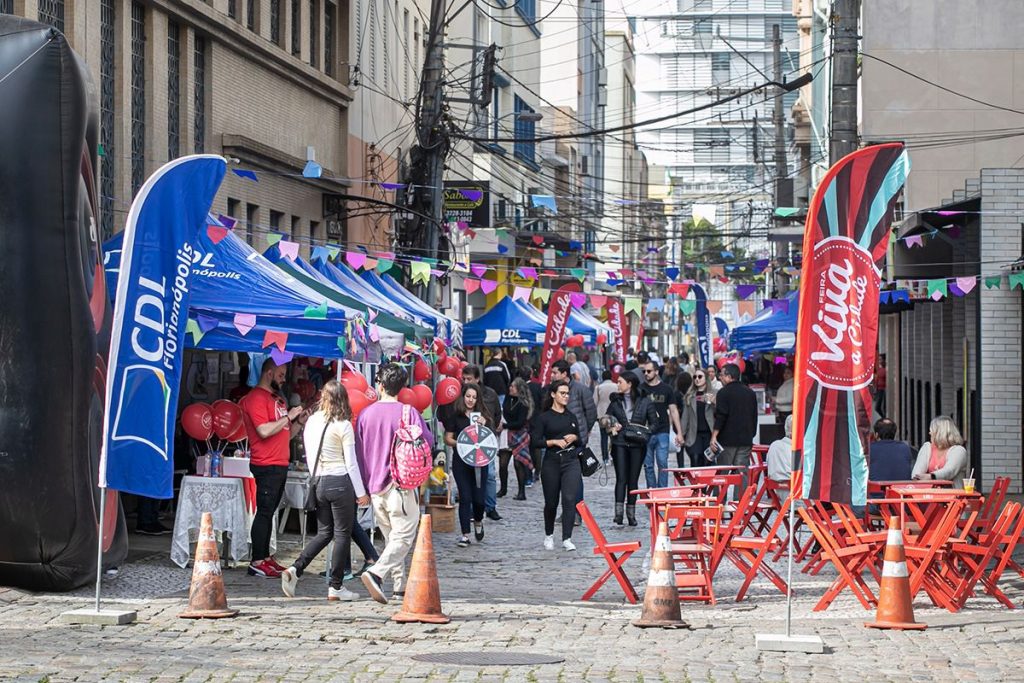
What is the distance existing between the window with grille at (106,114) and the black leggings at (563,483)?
18.5 feet

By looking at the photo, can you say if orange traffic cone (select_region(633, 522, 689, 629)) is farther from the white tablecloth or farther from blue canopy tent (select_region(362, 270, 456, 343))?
blue canopy tent (select_region(362, 270, 456, 343))

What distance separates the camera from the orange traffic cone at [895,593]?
1108 centimetres

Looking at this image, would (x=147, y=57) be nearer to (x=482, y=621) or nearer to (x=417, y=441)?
(x=417, y=441)

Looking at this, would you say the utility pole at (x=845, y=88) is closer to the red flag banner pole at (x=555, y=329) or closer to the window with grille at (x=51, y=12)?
the red flag banner pole at (x=555, y=329)

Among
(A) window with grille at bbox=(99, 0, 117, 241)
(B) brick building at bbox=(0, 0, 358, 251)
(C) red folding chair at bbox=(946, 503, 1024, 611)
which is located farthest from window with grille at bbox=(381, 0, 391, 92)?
(C) red folding chair at bbox=(946, 503, 1024, 611)

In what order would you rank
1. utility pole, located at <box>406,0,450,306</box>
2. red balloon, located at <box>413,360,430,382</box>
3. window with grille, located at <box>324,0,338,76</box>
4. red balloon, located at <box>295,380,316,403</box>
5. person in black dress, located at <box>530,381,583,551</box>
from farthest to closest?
1. window with grille, located at <box>324,0,338,76</box>
2. utility pole, located at <box>406,0,450,306</box>
3. red balloon, located at <box>413,360,430,382</box>
4. red balloon, located at <box>295,380,316,403</box>
5. person in black dress, located at <box>530,381,583,551</box>

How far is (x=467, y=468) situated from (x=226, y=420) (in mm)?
3292

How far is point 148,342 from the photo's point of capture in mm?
11438

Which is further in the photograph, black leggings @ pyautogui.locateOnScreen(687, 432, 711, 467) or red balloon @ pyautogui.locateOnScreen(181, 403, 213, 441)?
black leggings @ pyautogui.locateOnScreen(687, 432, 711, 467)

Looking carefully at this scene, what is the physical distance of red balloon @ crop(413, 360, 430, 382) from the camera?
1886cm

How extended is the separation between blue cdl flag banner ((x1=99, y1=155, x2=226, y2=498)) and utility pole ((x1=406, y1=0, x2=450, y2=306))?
11852mm

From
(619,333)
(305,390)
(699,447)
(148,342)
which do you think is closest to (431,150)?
(699,447)

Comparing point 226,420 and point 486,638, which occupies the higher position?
point 226,420

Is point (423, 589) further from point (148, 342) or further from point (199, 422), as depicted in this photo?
point (199, 422)
